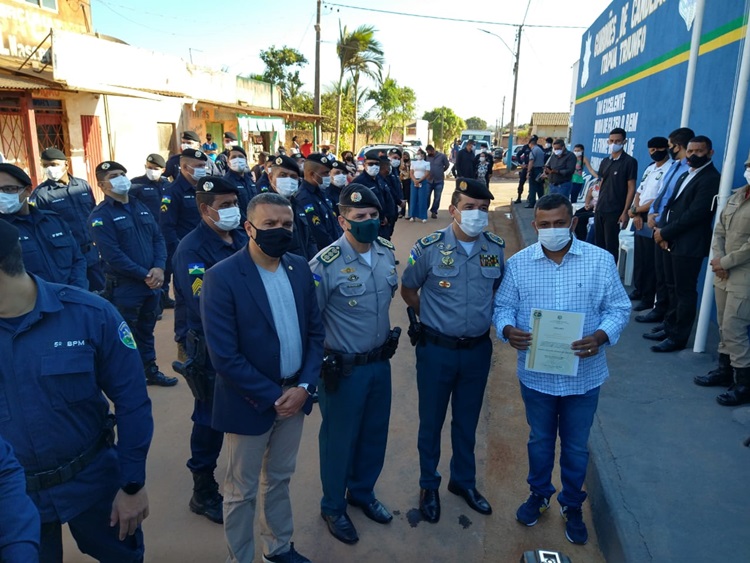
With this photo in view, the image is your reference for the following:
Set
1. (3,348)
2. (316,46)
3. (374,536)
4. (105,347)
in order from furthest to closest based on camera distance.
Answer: (316,46) → (374,536) → (105,347) → (3,348)

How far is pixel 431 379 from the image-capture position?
3.10m

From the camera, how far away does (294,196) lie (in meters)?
5.46

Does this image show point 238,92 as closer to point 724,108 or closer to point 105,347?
point 724,108

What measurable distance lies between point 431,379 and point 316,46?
69.2 feet

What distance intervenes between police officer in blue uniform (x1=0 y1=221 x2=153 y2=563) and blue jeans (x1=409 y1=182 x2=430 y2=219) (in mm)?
11062

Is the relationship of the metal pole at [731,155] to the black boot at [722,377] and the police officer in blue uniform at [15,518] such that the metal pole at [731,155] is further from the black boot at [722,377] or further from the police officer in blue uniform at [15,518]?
the police officer in blue uniform at [15,518]

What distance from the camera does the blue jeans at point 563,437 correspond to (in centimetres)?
288

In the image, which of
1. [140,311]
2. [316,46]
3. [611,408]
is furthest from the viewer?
[316,46]

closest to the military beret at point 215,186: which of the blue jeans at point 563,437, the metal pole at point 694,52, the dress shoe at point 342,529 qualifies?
the dress shoe at point 342,529

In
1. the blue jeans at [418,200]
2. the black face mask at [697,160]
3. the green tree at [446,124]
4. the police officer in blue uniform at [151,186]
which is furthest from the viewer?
the green tree at [446,124]

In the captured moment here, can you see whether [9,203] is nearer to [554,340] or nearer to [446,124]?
[554,340]

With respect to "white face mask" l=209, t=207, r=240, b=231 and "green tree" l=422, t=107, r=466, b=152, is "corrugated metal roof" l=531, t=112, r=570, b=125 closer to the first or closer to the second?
"green tree" l=422, t=107, r=466, b=152

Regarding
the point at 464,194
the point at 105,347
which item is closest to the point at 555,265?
the point at 464,194

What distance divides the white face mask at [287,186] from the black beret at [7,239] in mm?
3763
